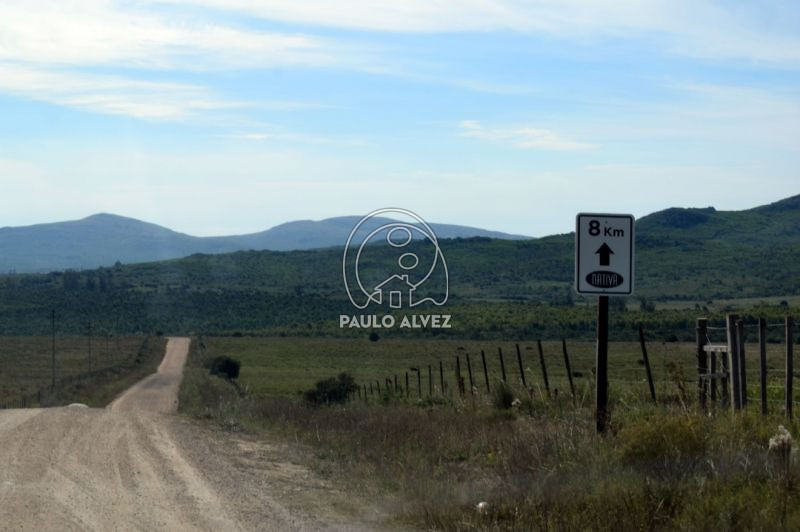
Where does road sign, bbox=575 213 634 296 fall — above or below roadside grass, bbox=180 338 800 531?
above

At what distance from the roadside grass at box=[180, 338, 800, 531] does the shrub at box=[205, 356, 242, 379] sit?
39.2m

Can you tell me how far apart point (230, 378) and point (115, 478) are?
Answer: 139 feet

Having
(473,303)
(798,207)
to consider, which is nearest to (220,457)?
(473,303)

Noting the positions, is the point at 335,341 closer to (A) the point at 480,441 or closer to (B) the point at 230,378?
(B) the point at 230,378

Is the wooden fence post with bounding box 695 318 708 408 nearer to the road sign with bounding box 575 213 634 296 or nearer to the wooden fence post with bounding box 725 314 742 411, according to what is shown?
the wooden fence post with bounding box 725 314 742 411

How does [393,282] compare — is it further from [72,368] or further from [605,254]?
[605,254]

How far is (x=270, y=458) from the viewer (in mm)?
14227

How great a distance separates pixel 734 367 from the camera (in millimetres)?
11914

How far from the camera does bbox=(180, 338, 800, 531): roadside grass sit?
801 cm

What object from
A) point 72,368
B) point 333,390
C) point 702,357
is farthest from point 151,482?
point 72,368

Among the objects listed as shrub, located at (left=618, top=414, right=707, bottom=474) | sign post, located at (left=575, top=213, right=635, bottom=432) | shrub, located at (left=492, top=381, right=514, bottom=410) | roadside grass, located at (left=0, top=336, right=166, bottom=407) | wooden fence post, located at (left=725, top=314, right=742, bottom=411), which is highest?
sign post, located at (left=575, top=213, right=635, bottom=432)

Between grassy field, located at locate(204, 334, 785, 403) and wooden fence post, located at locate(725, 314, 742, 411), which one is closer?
wooden fence post, located at locate(725, 314, 742, 411)

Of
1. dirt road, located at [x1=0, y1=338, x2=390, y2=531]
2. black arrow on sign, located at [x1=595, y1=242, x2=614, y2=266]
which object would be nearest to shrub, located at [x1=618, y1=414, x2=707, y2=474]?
black arrow on sign, located at [x1=595, y1=242, x2=614, y2=266]

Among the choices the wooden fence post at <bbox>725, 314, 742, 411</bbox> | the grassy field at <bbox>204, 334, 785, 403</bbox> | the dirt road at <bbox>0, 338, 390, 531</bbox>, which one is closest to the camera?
the dirt road at <bbox>0, 338, 390, 531</bbox>
